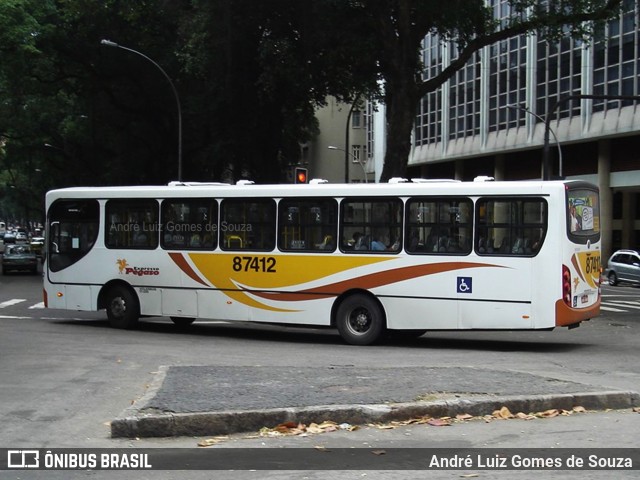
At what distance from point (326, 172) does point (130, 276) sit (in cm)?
7105

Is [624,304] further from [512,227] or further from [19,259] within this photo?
[19,259]

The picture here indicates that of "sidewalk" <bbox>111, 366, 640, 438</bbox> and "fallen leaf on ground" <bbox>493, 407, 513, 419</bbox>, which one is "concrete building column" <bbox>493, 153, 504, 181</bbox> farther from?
"fallen leaf on ground" <bbox>493, 407, 513, 419</bbox>

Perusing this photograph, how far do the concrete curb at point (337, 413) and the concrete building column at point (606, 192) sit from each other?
1684 inches

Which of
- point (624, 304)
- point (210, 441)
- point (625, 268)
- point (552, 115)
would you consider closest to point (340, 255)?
point (210, 441)

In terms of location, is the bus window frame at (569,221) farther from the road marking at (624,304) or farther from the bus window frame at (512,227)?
the road marking at (624,304)

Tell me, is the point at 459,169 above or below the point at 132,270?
above

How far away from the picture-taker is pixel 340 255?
16.1 meters

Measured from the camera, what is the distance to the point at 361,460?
22.5 feet

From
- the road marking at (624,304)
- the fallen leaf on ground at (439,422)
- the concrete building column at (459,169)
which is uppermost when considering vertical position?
the concrete building column at (459,169)

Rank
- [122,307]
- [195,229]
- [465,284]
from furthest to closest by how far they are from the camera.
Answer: [122,307]
[195,229]
[465,284]

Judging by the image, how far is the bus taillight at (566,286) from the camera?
47.4 feet

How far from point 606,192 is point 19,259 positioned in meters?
32.8

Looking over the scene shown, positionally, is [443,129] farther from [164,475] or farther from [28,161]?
[164,475]

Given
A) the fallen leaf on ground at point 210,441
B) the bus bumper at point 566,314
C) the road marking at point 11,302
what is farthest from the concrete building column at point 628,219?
the fallen leaf on ground at point 210,441
